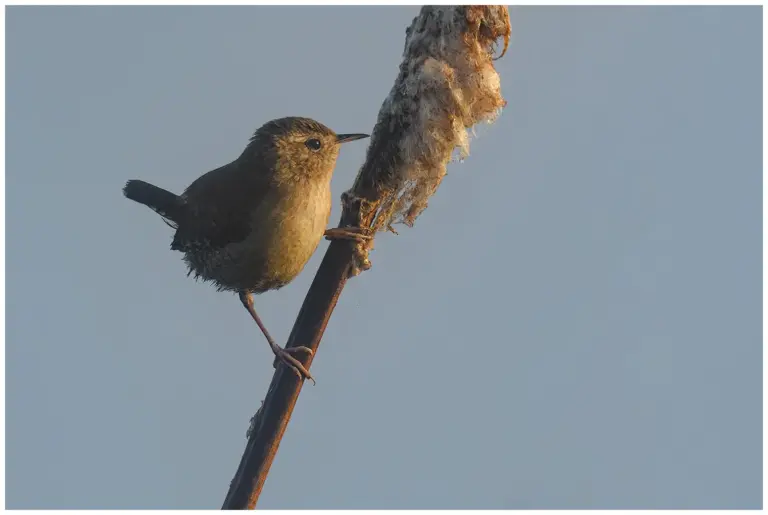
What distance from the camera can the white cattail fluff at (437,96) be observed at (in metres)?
2.35

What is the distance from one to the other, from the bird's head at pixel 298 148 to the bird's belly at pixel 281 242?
16cm

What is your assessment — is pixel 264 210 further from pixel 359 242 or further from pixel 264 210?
pixel 359 242

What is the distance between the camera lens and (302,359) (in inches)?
93.0

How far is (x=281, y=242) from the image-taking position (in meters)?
3.42

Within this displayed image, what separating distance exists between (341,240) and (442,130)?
0.48m

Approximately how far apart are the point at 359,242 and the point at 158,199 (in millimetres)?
2015

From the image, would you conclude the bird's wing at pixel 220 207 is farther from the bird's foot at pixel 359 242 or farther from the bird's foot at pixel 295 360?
the bird's foot at pixel 295 360

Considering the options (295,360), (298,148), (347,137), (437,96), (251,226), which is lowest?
(295,360)

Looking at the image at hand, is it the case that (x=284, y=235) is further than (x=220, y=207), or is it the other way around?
(x=220, y=207)

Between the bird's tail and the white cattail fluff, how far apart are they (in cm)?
188

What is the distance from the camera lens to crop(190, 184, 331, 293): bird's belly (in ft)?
11.0

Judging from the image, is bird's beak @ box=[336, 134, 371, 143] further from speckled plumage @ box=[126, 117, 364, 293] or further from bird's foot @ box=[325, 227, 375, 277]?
bird's foot @ box=[325, 227, 375, 277]

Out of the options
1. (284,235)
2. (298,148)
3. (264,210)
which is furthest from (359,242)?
(298,148)

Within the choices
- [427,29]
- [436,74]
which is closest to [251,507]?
[436,74]
